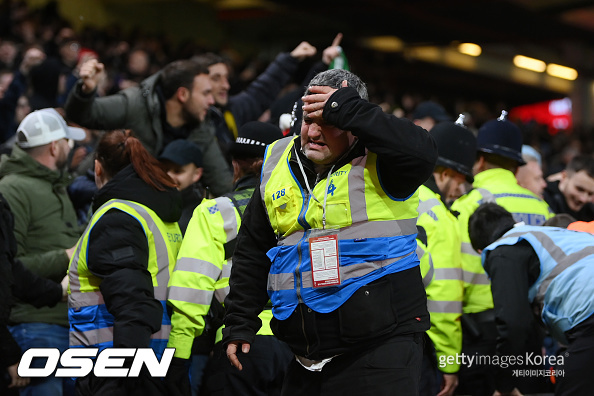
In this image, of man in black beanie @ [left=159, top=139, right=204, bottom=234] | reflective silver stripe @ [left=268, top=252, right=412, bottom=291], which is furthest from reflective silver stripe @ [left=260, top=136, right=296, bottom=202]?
man in black beanie @ [left=159, top=139, right=204, bottom=234]

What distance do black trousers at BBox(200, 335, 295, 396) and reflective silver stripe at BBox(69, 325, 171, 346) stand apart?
332 millimetres

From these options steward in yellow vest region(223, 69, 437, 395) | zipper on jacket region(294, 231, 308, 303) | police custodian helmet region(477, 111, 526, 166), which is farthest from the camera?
police custodian helmet region(477, 111, 526, 166)

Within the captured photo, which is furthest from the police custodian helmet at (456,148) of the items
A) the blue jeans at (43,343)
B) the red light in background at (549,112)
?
the red light in background at (549,112)

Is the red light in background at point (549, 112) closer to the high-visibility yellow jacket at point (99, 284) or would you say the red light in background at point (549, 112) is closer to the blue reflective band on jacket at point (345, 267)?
the high-visibility yellow jacket at point (99, 284)

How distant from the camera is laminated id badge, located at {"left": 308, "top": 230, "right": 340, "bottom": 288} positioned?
3270 mm

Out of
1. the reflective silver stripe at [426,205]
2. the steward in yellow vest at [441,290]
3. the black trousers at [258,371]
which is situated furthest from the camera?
the reflective silver stripe at [426,205]

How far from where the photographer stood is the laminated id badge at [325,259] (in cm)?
327

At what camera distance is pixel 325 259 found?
329 centimetres

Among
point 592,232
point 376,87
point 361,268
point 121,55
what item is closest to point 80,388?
point 361,268

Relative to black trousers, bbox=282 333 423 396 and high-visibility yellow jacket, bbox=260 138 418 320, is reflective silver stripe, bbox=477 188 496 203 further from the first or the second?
black trousers, bbox=282 333 423 396

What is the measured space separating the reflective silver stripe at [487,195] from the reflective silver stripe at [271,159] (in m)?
2.35

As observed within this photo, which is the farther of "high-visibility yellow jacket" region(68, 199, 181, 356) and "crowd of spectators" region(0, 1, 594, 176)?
"crowd of spectators" region(0, 1, 594, 176)

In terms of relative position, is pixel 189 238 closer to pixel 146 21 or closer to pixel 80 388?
pixel 80 388

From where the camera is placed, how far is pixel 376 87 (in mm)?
19484
